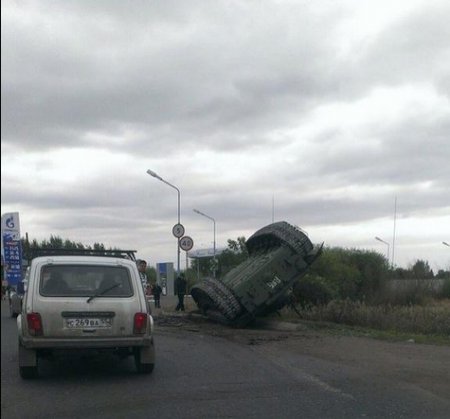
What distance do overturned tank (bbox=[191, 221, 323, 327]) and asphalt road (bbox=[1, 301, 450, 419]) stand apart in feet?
16.6

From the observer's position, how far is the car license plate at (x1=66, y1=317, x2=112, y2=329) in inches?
373

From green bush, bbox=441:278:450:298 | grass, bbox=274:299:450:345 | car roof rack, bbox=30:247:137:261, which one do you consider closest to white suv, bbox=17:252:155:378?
car roof rack, bbox=30:247:137:261

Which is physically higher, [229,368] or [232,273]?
[232,273]

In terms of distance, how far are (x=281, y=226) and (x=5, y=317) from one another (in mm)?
15285

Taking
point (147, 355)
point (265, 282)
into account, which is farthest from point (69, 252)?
point (265, 282)

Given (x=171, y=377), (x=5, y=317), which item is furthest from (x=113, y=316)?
(x=5, y=317)

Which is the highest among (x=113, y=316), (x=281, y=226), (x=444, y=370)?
(x=281, y=226)

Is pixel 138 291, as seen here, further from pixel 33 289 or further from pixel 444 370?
pixel 444 370

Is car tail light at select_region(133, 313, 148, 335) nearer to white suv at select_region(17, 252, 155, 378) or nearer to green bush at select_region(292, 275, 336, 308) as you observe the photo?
white suv at select_region(17, 252, 155, 378)

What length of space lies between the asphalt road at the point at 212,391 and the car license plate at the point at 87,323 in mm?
808

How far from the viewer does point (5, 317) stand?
4.25m

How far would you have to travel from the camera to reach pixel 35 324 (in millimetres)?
9391

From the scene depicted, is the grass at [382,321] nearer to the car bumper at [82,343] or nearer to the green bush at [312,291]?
the green bush at [312,291]

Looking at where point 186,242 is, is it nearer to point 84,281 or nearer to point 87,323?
point 84,281
